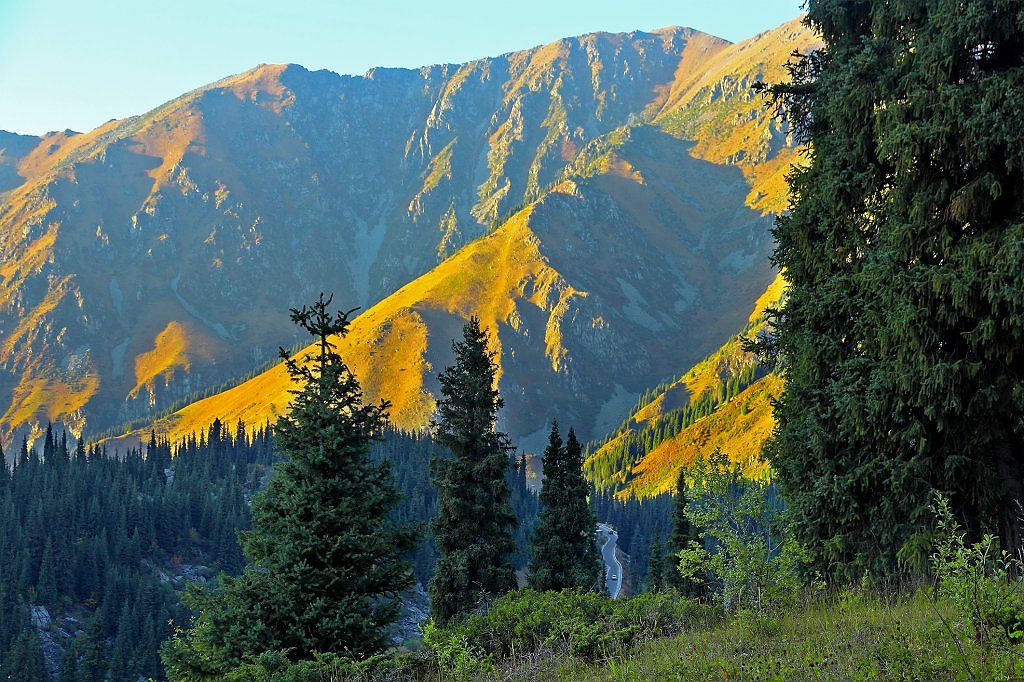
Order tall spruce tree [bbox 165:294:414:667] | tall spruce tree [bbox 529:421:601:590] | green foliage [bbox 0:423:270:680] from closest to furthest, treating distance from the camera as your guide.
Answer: tall spruce tree [bbox 165:294:414:667] < tall spruce tree [bbox 529:421:601:590] < green foliage [bbox 0:423:270:680]

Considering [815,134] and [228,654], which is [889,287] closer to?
[815,134]

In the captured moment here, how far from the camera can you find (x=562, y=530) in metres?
44.5

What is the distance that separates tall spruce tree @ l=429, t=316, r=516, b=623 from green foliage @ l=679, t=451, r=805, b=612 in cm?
2108

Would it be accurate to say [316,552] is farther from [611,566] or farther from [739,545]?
[611,566]

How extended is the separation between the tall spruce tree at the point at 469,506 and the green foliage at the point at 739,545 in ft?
69.2

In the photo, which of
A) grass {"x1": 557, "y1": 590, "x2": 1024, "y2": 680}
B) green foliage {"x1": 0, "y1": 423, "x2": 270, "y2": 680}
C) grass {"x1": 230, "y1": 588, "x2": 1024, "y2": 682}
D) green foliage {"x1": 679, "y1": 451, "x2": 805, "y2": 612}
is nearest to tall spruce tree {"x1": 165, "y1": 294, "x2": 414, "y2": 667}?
grass {"x1": 230, "y1": 588, "x2": 1024, "y2": 682}

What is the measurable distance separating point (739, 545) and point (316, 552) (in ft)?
36.6

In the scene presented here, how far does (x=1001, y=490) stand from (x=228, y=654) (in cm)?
1701

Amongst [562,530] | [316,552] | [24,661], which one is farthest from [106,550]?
[316,552]

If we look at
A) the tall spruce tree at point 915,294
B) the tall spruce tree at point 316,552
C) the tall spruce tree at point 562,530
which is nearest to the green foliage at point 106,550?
the tall spruce tree at point 562,530

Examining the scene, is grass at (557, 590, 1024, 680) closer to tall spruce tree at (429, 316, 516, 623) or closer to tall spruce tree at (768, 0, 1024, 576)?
tall spruce tree at (768, 0, 1024, 576)

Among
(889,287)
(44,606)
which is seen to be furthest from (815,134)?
(44,606)

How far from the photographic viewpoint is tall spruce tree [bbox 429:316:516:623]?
33531mm

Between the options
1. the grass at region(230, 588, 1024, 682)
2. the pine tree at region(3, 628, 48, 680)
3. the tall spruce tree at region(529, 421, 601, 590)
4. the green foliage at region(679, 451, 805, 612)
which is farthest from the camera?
the pine tree at region(3, 628, 48, 680)
